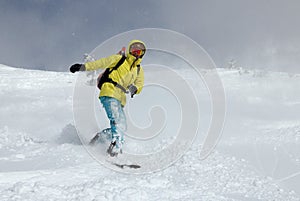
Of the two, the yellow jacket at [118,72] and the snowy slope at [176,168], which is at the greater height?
the yellow jacket at [118,72]

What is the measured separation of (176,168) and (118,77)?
2108mm

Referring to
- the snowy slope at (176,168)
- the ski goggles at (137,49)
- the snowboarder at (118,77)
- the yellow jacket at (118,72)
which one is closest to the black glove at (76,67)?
the snowboarder at (118,77)

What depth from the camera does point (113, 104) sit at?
6.81 m

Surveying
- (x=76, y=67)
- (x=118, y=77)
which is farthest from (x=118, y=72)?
(x=76, y=67)

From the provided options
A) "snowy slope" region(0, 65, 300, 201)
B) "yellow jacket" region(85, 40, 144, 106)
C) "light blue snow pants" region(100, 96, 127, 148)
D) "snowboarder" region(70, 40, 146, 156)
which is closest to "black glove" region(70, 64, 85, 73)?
"snowboarder" region(70, 40, 146, 156)

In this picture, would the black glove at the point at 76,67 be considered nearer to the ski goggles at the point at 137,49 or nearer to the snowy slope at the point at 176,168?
the ski goggles at the point at 137,49

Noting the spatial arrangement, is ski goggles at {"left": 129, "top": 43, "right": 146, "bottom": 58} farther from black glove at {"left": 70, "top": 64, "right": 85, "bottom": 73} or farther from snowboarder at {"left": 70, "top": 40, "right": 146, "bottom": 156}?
black glove at {"left": 70, "top": 64, "right": 85, "bottom": 73}

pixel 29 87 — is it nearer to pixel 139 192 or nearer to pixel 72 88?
pixel 72 88

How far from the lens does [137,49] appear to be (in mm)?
6672

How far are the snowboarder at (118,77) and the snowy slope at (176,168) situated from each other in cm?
83

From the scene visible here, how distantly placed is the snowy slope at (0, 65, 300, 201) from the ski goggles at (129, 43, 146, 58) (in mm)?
1945

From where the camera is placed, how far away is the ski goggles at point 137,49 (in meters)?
6.67

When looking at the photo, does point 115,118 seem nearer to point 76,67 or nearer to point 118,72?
point 118,72

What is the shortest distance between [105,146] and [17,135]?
247 centimetres
